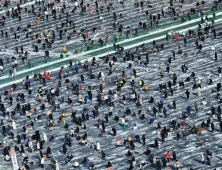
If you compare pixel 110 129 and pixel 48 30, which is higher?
pixel 48 30

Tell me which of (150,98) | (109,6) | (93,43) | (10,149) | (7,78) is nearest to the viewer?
(10,149)

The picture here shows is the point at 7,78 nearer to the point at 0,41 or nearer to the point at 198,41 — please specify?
the point at 0,41

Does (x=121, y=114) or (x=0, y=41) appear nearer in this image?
(x=121, y=114)

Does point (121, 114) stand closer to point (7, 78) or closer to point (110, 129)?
point (110, 129)

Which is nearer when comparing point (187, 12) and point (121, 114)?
point (121, 114)

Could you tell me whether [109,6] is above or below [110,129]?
above

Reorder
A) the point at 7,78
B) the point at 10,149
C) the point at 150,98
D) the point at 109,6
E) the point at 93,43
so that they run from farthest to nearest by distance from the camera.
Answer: the point at 109,6, the point at 93,43, the point at 7,78, the point at 150,98, the point at 10,149

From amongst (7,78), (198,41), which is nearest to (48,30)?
(7,78)

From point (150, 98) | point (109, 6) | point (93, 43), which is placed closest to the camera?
point (150, 98)

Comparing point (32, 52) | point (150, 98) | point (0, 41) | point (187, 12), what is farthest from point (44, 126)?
point (187, 12)
